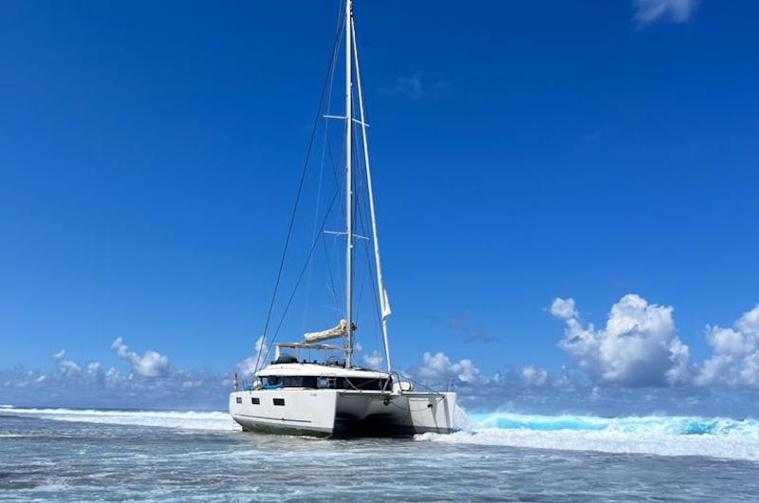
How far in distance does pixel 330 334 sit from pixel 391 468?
13255 millimetres

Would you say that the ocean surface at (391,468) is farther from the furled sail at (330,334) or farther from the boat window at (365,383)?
the furled sail at (330,334)

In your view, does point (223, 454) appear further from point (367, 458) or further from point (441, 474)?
point (441, 474)

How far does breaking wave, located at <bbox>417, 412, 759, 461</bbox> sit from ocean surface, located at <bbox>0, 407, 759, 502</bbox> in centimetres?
8

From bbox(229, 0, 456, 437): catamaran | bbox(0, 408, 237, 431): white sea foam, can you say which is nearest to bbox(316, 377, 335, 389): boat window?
bbox(229, 0, 456, 437): catamaran

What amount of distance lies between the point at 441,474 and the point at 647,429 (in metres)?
22.4

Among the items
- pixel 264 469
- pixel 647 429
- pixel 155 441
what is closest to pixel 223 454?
pixel 264 469

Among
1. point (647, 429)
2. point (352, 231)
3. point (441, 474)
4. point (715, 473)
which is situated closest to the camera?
point (441, 474)

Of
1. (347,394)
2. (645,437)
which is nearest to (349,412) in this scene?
(347,394)

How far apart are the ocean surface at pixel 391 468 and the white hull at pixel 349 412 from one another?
66 centimetres

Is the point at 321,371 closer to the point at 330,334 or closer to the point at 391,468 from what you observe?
the point at 330,334

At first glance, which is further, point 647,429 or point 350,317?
point 647,429

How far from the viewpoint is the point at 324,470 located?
18547mm

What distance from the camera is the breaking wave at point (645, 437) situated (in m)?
25.8

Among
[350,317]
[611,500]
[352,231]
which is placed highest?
[352,231]
